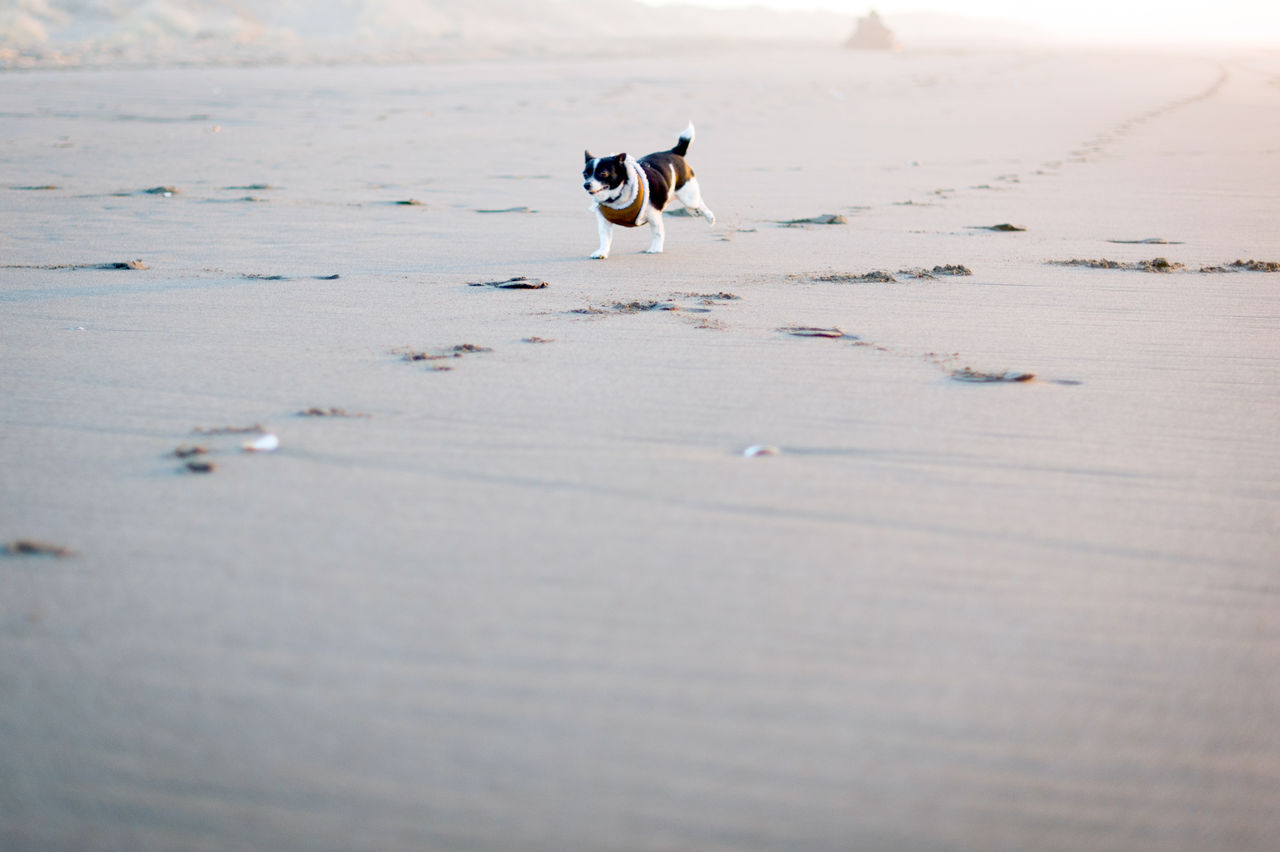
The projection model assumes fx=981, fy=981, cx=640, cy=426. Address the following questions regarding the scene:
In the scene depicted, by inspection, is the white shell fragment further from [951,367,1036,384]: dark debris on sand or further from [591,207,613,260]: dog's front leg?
[591,207,613,260]: dog's front leg

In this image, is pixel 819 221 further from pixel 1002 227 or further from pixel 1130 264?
pixel 1130 264

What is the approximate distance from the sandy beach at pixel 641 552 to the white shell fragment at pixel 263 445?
0.04 meters

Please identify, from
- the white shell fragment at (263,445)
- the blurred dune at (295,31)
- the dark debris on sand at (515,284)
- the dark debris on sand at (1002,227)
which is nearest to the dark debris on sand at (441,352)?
the white shell fragment at (263,445)

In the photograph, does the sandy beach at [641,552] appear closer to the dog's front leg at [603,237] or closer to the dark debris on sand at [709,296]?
the dark debris on sand at [709,296]

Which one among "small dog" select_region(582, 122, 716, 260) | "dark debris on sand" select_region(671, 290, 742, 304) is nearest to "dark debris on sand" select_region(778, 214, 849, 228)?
"small dog" select_region(582, 122, 716, 260)

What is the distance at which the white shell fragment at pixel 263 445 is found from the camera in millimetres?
2508

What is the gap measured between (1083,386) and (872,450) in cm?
96

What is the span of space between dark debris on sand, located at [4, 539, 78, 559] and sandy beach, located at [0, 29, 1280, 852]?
0.02 metres

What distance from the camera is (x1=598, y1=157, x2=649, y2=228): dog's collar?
5.17 m

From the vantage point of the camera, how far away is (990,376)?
10.2 feet

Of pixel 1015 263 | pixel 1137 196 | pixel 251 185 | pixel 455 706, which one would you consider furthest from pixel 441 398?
pixel 1137 196

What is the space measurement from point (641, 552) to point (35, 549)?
1.24 m

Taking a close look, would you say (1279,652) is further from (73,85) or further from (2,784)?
(73,85)

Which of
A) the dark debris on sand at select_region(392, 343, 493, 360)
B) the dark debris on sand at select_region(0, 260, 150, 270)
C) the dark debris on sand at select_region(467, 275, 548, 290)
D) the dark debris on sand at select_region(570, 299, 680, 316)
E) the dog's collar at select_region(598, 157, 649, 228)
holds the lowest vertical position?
the dark debris on sand at select_region(392, 343, 493, 360)
